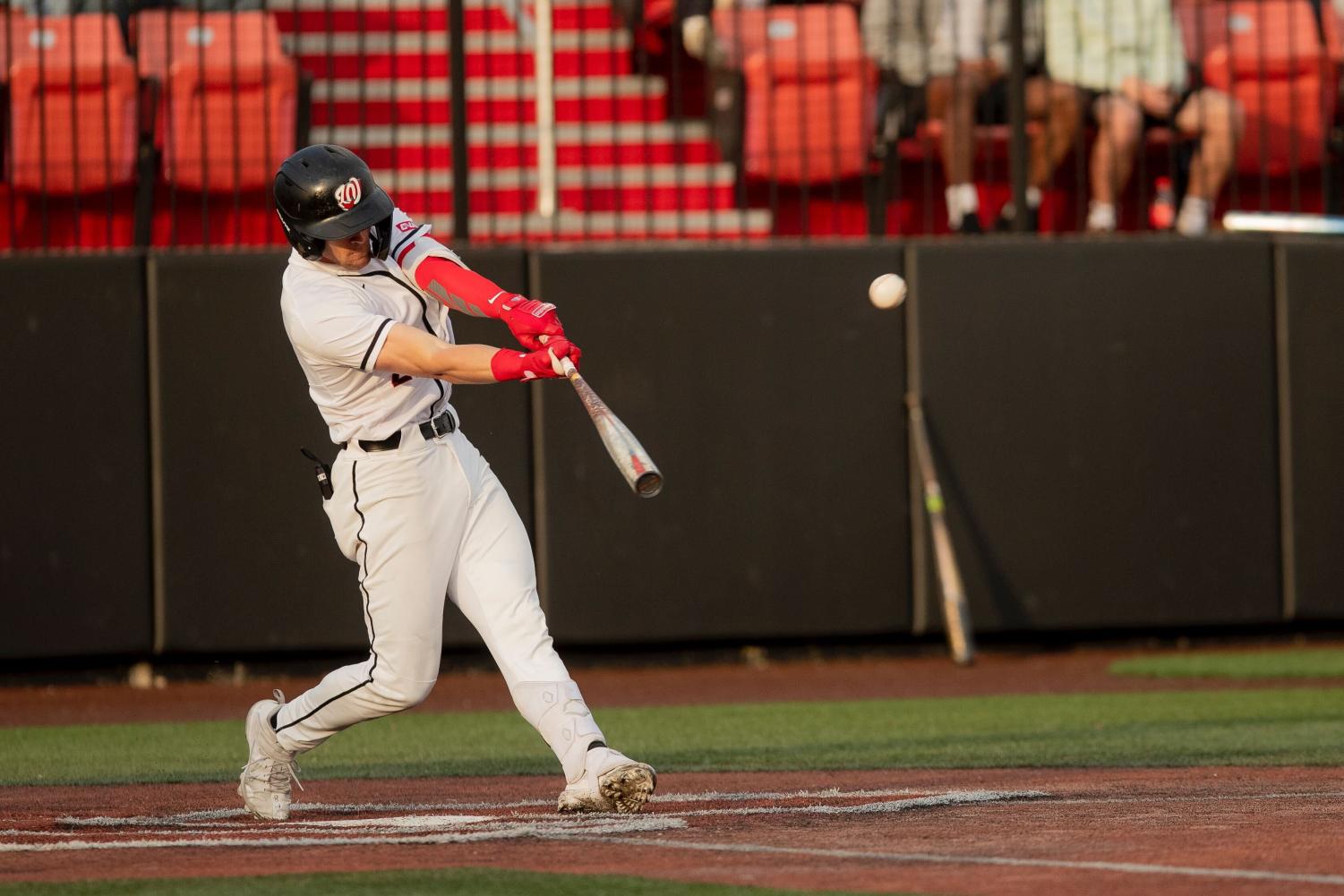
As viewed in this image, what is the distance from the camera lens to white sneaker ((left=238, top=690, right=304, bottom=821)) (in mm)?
5672

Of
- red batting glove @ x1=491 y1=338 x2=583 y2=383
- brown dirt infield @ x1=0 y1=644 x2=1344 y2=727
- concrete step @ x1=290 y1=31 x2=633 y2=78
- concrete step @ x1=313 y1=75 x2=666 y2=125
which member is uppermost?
concrete step @ x1=290 y1=31 x2=633 y2=78

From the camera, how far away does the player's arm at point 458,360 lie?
523 cm

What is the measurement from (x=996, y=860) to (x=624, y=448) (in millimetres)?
1441

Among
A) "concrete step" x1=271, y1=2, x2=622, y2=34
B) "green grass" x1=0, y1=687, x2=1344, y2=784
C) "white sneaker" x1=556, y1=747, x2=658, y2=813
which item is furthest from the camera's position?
"concrete step" x1=271, y1=2, x2=622, y2=34

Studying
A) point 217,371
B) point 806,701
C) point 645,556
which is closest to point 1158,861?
point 806,701

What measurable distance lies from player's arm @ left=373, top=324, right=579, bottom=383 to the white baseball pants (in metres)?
0.34

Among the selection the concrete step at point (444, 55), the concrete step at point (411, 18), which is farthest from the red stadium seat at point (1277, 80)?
the concrete step at point (411, 18)

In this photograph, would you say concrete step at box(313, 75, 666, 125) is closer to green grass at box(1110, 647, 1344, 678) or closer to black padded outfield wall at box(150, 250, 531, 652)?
black padded outfield wall at box(150, 250, 531, 652)

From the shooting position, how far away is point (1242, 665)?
10305 mm

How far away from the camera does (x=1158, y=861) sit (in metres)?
4.49

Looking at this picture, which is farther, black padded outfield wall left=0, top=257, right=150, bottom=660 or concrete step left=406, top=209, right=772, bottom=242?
concrete step left=406, top=209, right=772, bottom=242

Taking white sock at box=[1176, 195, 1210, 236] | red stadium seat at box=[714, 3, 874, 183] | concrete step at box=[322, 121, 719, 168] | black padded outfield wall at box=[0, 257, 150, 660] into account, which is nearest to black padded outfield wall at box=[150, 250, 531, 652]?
black padded outfield wall at box=[0, 257, 150, 660]

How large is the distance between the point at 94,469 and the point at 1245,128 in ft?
22.2

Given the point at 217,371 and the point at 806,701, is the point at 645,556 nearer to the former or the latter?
the point at 806,701
